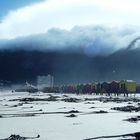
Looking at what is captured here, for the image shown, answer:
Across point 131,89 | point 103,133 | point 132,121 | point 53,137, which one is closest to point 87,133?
point 103,133

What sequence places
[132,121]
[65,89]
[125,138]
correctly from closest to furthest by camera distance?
[125,138]
[132,121]
[65,89]

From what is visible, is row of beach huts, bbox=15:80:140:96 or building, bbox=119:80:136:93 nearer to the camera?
building, bbox=119:80:136:93

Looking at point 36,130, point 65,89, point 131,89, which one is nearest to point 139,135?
point 36,130

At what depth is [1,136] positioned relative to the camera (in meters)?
16.1

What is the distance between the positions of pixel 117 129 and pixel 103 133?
1637mm

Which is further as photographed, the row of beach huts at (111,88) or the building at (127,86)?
the row of beach huts at (111,88)

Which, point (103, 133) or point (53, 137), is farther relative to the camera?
point (103, 133)

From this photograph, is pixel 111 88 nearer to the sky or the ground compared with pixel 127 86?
nearer to the ground

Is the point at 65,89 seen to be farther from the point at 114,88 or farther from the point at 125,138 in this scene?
the point at 125,138

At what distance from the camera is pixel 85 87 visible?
128625 mm

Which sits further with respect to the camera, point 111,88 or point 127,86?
point 111,88

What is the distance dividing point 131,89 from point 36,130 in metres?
85.5

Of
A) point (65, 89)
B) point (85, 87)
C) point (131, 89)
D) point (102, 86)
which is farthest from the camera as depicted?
point (65, 89)

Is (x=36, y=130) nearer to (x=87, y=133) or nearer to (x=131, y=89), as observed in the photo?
(x=87, y=133)
